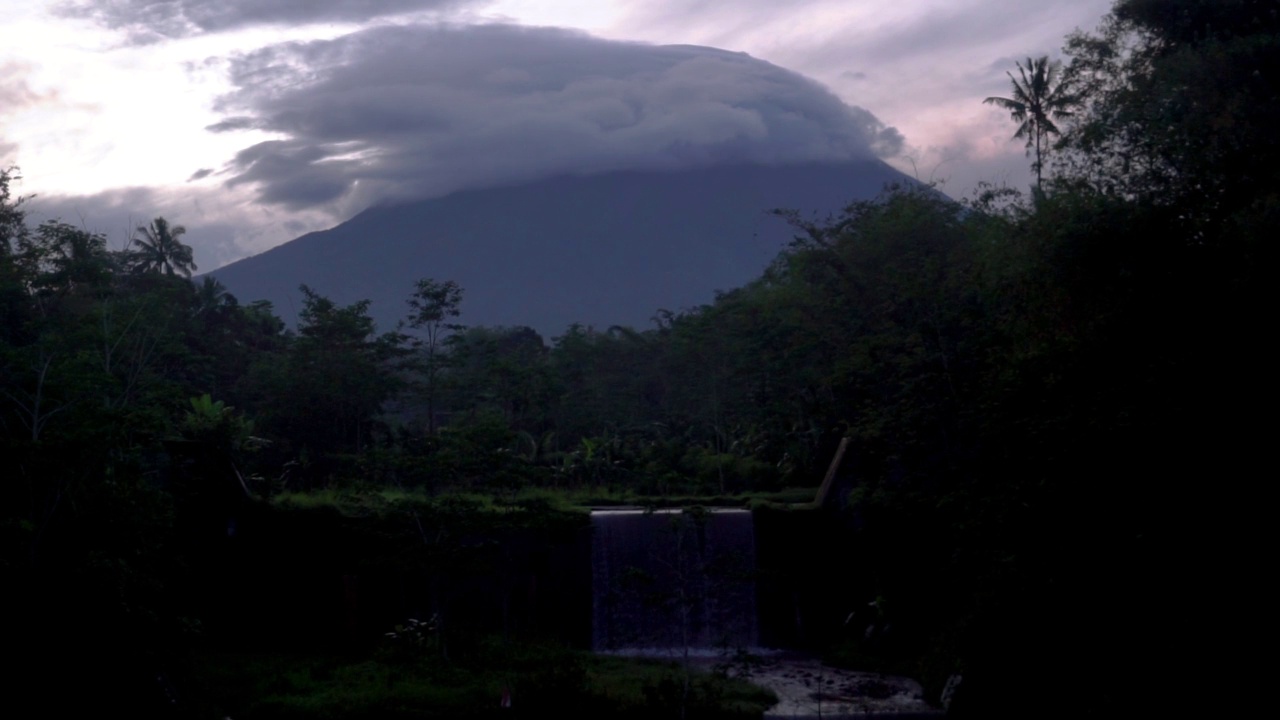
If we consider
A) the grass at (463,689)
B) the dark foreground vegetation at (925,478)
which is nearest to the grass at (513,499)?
the dark foreground vegetation at (925,478)

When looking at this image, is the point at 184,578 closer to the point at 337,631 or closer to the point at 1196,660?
the point at 337,631

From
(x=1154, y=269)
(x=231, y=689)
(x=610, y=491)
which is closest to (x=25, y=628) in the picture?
(x=231, y=689)

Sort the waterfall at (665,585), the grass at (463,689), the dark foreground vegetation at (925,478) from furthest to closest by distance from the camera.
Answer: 1. the waterfall at (665,585)
2. the grass at (463,689)
3. the dark foreground vegetation at (925,478)

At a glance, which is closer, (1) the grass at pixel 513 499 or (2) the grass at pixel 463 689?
(2) the grass at pixel 463 689

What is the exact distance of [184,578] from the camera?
2094cm

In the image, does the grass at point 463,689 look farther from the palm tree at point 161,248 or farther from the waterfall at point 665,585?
the palm tree at point 161,248

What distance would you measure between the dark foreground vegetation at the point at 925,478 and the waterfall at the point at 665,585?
1089 mm

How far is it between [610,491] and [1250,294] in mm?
17608

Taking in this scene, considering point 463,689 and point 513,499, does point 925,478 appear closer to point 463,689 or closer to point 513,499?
point 513,499

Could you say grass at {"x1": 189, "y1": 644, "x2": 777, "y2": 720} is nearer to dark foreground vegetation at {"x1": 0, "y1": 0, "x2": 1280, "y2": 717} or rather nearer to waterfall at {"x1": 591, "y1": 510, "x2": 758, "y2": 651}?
dark foreground vegetation at {"x1": 0, "y1": 0, "x2": 1280, "y2": 717}

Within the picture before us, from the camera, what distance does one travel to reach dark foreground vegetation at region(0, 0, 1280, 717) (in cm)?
Answer: 1230

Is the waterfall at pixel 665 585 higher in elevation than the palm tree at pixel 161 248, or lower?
lower

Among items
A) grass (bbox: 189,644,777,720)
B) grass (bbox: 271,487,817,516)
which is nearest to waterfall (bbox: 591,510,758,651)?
grass (bbox: 271,487,817,516)

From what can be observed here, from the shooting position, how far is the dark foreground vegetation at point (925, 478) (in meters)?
12.3
